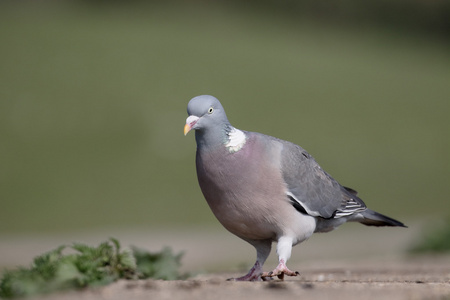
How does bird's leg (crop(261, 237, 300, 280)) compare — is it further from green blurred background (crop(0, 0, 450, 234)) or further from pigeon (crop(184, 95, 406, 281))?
green blurred background (crop(0, 0, 450, 234))

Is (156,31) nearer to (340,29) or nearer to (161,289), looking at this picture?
(340,29)

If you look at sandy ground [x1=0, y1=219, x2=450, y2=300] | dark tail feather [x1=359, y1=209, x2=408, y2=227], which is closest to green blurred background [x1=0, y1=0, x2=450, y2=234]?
sandy ground [x1=0, y1=219, x2=450, y2=300]

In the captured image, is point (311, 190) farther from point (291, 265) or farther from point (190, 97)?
point (190, 97)

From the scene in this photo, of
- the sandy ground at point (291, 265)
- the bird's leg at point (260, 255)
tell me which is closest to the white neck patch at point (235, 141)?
the bird's leg at point (260, 255)

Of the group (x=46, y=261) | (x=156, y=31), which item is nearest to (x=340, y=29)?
(x=156, y=31)

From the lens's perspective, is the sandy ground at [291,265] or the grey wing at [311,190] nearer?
the sandy ground at [291,265]

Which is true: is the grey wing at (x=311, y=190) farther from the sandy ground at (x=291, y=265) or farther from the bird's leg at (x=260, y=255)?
the sandy ground at (x=291, y=265)

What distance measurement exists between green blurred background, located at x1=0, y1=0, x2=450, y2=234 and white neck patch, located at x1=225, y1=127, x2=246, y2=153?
11.0 meters

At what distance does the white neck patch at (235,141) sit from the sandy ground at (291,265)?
102 centimetres

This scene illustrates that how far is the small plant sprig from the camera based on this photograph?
4645mm

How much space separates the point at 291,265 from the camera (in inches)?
411

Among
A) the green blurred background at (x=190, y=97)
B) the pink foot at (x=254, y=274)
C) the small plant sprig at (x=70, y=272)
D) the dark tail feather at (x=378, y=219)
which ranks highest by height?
the green blurred background at (x=190, y=97)

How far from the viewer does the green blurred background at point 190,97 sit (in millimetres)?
18500

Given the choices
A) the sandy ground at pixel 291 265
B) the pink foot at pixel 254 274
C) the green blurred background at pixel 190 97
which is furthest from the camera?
the green blurred background at pixel 190 97
